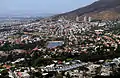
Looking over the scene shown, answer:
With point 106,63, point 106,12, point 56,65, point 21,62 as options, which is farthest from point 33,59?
point 106,12

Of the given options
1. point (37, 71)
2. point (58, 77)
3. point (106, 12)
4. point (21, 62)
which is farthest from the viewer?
point (106, 12)

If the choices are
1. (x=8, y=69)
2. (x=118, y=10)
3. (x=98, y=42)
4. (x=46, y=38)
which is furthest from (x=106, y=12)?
(x=8, y=69)

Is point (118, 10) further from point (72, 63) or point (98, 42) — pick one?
point (72, 63)

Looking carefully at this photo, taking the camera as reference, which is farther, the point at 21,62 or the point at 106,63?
the point at 21,62

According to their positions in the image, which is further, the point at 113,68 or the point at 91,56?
the point at 91,56

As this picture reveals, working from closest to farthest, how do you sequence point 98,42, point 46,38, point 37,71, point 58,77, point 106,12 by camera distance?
point 58,77, point 37,71, point 98,42, point 46,38, point 106,12

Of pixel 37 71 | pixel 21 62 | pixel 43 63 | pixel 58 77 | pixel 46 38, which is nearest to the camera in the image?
pixel 58 77

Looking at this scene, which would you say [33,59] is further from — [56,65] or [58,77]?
[58,77]

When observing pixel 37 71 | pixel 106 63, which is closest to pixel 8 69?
pixel 37 71

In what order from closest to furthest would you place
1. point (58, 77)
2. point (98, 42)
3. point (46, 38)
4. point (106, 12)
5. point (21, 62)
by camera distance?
point (58, 77)
point (21, 62)
point (98, 42)
point (46, 38)
point (106, 12)
